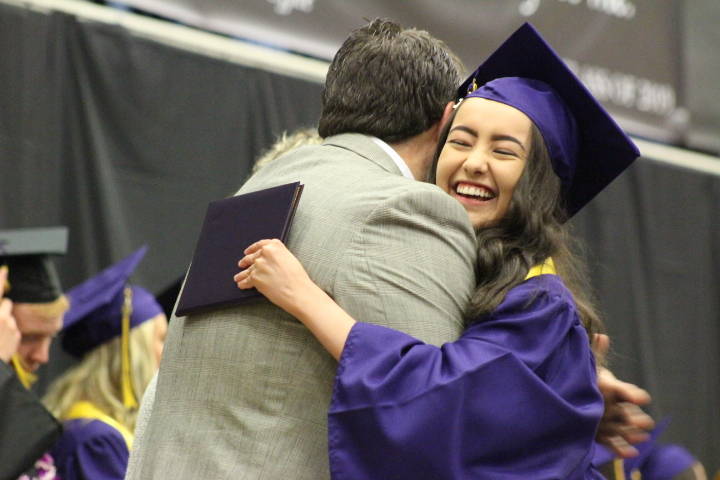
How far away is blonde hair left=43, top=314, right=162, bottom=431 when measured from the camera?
14.6 feet

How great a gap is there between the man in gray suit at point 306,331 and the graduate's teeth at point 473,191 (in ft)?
1.11

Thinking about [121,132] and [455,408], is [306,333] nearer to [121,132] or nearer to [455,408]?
[455,408]

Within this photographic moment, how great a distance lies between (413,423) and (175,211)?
3559mm

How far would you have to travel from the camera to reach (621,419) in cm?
238

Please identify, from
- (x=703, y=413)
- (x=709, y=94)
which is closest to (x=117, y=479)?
(x=703, y=413)

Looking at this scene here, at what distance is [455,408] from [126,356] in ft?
9.52

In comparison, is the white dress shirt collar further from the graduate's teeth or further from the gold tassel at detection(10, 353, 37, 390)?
the gold tassel at detection(10, 353, 37, 390)

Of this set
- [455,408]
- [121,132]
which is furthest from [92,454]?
[455,408]

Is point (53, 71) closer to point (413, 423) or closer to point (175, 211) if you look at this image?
point (175, 211)

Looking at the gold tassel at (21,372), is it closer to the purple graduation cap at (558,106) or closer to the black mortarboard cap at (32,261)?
the black mortarboard cap at (32,261)

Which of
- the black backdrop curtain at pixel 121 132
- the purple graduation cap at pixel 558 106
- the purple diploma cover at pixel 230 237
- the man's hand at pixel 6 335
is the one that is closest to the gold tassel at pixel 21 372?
the man's hand at pixel 6 335

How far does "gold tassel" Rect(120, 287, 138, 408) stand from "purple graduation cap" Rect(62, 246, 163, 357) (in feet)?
0.04

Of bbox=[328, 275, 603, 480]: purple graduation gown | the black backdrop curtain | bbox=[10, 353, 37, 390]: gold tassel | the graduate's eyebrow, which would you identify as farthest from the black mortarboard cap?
bbox=[328, 275, 603, 480]: purple graduation gown

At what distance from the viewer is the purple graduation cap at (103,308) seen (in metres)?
4.43
